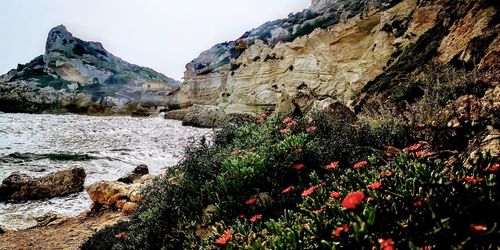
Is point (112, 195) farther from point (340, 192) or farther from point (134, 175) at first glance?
point (340, 192)

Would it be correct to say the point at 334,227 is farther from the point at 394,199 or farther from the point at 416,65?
the point at 416,65

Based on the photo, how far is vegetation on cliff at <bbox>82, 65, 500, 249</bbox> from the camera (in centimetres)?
212

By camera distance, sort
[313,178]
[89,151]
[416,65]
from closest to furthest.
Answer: [313,178], [416,65], [89,151]

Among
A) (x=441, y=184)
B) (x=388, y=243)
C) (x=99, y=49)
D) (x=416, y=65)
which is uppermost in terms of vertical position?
(x=99, y=49)

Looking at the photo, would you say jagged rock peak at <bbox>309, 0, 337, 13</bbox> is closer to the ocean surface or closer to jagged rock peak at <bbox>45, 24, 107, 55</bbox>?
the ocean surface

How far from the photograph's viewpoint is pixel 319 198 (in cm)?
329

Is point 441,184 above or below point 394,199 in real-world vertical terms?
above

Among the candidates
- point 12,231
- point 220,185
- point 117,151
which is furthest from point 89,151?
point 220,185

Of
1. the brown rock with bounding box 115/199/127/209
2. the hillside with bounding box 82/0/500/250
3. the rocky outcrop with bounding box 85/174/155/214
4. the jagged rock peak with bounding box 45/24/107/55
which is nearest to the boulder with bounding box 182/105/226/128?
the hillside with bounding box 82/0/500/250

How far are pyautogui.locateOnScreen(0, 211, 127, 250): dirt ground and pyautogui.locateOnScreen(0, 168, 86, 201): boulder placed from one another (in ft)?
8.64

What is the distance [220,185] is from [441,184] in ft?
9.61

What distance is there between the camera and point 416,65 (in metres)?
9.91

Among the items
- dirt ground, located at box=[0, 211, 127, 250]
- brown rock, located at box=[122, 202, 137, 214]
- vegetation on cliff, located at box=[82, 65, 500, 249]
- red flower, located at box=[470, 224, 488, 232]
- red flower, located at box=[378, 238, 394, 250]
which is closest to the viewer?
red flower, located at box=[470, 224, 488, 232]

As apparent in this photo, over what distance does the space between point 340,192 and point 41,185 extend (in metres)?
11.0
